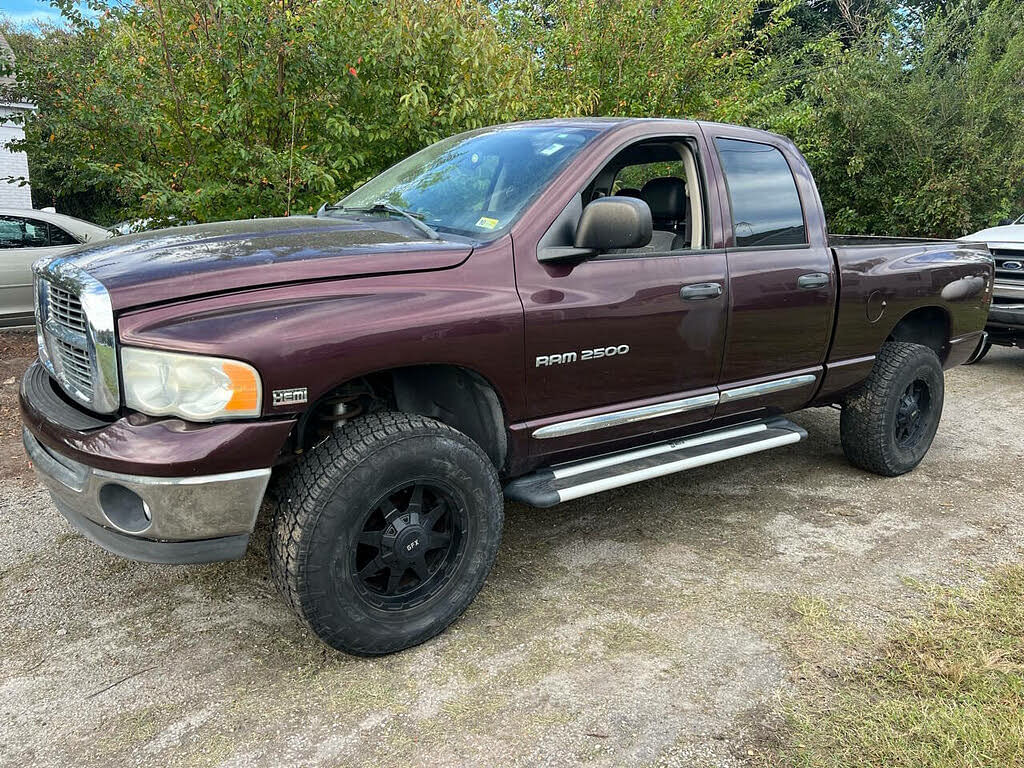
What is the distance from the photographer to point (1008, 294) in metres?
7.60

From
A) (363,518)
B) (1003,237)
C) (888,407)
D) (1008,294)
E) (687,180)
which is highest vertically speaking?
(687,180)

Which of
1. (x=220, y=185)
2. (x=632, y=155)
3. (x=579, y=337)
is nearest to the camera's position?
(x=579, y=337)

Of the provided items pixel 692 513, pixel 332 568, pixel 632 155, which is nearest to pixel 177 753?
pixel 332 568

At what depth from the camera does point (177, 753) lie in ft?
7.41

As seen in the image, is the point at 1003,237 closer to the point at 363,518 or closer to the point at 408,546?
the point at 408,546

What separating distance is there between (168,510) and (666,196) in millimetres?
2953

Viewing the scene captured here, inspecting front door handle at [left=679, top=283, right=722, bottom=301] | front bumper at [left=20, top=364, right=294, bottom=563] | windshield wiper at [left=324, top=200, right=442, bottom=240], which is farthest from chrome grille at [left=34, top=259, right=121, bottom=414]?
front door handle at [left=679, top=283, right=722, bottom=301]

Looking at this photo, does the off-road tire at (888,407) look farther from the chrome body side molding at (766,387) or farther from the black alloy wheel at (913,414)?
the chrome body side molding at (766,387)

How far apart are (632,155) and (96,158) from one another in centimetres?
461

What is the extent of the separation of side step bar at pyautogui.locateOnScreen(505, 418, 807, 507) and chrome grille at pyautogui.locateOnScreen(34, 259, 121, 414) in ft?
4.95

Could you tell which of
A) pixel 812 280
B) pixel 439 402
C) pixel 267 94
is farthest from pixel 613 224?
→ pixel 267 94

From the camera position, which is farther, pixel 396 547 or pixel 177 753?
pixel 396 547

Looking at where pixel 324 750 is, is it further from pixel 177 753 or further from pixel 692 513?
pixel 692 513

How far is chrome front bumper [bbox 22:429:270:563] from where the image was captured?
2.32 m
